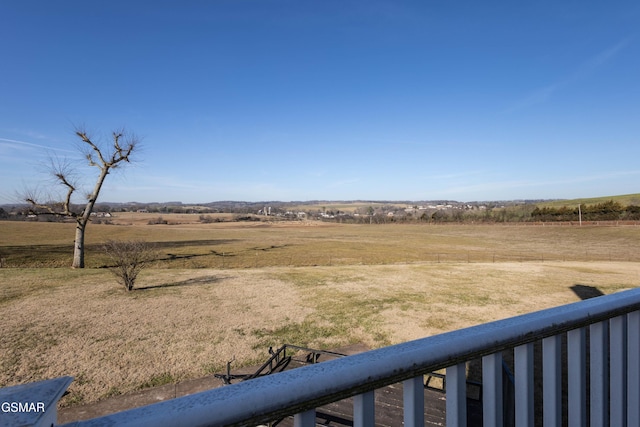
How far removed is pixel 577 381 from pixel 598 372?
0.58ft

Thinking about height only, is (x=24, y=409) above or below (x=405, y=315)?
above

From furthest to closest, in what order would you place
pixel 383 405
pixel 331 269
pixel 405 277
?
pixel 331 269 < pixel 405 277 < pixel 383 405

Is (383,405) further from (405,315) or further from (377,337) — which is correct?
(405,315)

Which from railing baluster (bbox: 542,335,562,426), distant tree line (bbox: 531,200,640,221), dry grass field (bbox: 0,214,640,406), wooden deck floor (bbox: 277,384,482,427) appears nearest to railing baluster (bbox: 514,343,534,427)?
railing baluster (bbox: 542,335,562,426)

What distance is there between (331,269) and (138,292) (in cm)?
902

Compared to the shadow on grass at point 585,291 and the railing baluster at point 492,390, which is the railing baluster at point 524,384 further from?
the shadow on grass at point 585,291

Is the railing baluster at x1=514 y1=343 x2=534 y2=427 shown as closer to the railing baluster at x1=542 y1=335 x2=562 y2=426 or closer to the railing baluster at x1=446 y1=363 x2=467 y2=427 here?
the railing baluster at x1=542 y1=335 x2=562 y2=426

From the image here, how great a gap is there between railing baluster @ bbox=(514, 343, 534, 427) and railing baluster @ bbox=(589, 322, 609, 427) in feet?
1.46

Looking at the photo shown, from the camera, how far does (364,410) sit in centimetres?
95

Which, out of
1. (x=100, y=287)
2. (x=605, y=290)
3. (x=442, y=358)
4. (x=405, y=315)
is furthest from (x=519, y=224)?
(x=442, y=358)

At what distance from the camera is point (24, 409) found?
0.64 metres

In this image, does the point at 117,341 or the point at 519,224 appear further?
the point at 519,224

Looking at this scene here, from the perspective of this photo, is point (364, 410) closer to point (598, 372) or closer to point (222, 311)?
point (598, 372)

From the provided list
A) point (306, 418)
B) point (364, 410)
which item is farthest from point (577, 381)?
point (306, 418)
